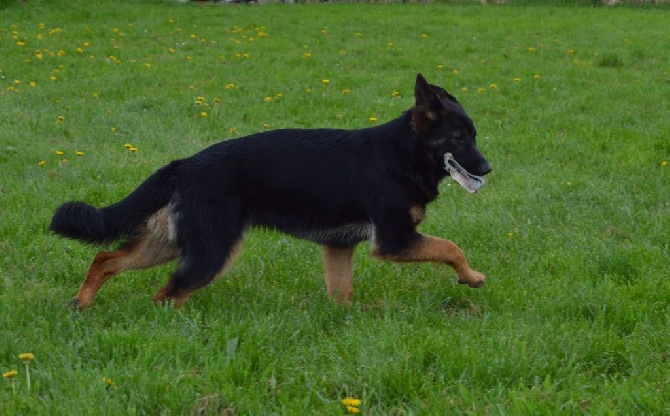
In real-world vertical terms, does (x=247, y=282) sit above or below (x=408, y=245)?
below

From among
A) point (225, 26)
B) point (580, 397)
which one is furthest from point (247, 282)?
point (225, 26)

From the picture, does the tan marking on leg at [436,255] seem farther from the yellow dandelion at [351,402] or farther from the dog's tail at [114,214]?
the yellow dandelion at [351,402]

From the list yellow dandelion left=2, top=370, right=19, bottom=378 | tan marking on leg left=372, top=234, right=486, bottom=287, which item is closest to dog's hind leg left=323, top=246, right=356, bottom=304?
tan marking on leg left=372, top=234, right=486, bottom=287

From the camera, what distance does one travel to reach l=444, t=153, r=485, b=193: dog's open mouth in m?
5.04

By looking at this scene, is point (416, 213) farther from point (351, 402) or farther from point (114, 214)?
point (351, 402)

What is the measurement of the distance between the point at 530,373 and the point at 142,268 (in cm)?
226

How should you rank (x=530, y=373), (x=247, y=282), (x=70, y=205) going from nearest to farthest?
(x=530, y=373) < (x=70, y=205) < (x=247, y=282)

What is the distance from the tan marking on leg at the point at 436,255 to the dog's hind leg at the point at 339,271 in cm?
28

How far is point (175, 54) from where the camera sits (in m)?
13.6

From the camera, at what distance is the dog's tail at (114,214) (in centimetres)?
475

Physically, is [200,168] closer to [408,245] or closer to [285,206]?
[285,206]

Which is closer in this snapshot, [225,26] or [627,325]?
[627,325]

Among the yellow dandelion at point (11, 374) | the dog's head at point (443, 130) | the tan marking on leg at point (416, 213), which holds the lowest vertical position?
the yellow dandelion at point (11, 374)

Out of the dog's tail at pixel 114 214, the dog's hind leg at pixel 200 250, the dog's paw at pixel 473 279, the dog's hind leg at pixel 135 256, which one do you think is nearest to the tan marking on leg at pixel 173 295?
the dog's hind leg at pixel 200 250
